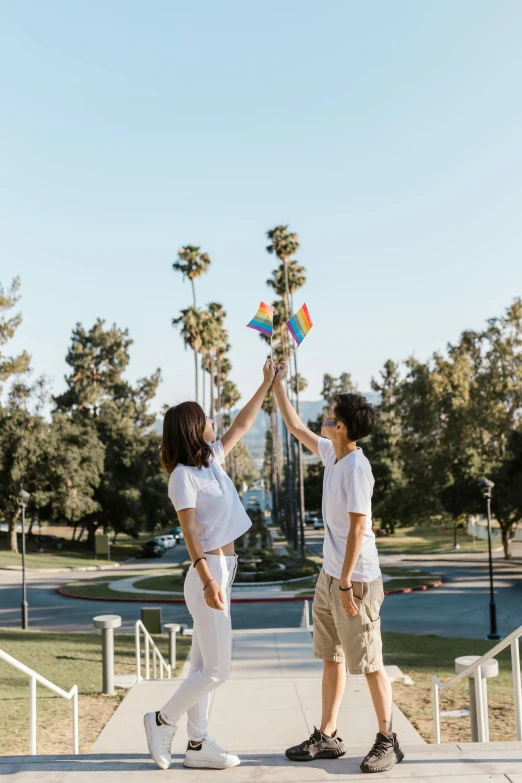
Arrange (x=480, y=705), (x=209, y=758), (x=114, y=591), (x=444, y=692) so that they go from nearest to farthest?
1. (x=209, y=758)
2. (x=480, y=705)
3. (x=444, y=692)
4. (x=114, y=591)

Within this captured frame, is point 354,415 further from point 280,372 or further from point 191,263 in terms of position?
point 191,263

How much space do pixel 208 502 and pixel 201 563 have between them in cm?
33

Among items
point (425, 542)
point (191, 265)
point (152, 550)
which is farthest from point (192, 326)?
point (425, 542)

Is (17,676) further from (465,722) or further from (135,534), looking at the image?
(135,534)

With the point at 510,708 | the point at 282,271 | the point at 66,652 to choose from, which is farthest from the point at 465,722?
the point at 282,271

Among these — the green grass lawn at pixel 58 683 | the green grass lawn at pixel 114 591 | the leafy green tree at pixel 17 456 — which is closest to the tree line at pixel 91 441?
the leafy green tree at pixel 17 456

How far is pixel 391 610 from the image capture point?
75.4 ft

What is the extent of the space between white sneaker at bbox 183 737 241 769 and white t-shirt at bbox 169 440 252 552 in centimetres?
105

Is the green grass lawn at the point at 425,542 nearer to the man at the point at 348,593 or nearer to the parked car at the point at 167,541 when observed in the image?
the parked car at the point at 167,541

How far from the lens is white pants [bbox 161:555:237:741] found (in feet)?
13.8

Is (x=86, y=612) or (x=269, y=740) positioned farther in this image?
(x=86, y=612)

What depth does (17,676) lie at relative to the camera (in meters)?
11.5

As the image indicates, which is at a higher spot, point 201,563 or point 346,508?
point 346,508

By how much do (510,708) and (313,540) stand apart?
205ft
